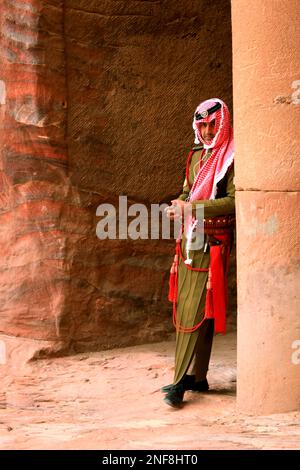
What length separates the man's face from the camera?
19.8 ft

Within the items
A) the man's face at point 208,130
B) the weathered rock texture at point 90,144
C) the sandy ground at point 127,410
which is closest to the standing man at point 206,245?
the man's face at point 208,130

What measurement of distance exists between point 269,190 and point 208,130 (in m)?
0.81

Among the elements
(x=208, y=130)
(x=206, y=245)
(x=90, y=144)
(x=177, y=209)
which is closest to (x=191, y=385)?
(x=206, y=245)

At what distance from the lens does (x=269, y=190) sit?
5418 millimetres

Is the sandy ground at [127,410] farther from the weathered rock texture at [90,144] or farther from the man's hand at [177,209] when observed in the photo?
the man's hand at [177,209]

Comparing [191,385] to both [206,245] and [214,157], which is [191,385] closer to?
[206,245]

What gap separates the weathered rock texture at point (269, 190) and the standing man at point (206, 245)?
1.21 ft

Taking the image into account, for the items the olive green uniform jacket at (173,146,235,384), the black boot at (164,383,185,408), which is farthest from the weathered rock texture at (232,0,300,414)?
the black boot at (164,383,185,408)

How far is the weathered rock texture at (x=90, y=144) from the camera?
23.6 feet

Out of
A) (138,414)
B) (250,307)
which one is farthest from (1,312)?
(250,307)

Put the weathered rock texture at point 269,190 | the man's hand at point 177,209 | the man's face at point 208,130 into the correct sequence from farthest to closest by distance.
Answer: the man's face at point 208,130
the man's hand at point 177,209
the weathered rock texture at point 269,190

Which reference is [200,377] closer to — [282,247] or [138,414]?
[138,414]

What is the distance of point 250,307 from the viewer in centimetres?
554
